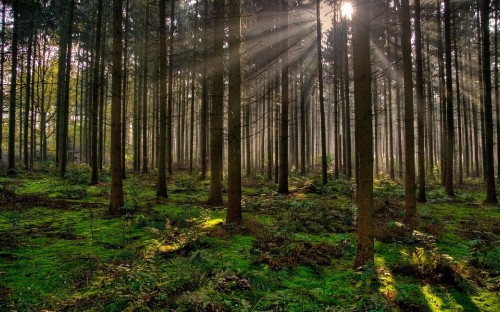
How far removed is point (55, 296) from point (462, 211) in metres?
13.9

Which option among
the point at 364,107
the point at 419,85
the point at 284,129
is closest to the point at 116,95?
the point at 364,107

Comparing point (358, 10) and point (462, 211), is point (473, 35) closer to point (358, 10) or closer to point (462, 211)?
point (462, 211)

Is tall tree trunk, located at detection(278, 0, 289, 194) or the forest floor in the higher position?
tall tree trunk, located at detection(278, 0, 289, 194)

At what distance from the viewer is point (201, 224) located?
8.45m

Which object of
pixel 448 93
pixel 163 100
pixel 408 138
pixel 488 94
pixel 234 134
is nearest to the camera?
pixel 234 134

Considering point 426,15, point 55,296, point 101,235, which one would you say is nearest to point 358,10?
point 55,296

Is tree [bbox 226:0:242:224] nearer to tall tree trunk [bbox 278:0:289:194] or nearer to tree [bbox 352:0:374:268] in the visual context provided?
tree [bbox 352:0:374:268]

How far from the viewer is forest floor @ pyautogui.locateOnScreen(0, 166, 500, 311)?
4.20 metres

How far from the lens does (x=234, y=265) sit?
5578 millimetres

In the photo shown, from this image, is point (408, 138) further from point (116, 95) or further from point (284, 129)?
point (116, 95)

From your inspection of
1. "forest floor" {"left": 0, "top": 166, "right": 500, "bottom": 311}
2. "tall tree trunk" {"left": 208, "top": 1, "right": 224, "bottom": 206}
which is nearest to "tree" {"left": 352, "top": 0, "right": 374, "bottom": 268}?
"forest floor" {"left": 0, "top": 166, "right": 500, "bottom": 311}

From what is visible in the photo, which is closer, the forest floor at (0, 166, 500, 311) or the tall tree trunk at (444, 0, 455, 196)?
the forest floor at (0, 166, 500, 311)

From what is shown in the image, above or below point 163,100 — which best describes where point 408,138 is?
below

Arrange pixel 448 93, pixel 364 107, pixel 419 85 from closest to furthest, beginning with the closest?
pixel 364 107, pixel 419 85, pixel 448 93
